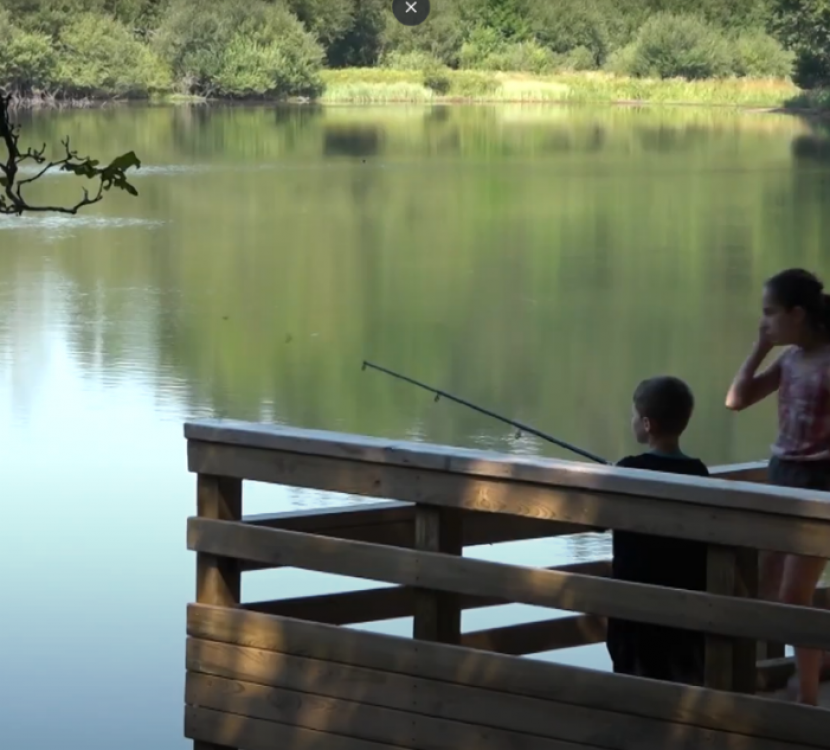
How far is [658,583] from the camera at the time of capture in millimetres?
2355

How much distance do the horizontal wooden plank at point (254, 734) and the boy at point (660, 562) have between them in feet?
1.18

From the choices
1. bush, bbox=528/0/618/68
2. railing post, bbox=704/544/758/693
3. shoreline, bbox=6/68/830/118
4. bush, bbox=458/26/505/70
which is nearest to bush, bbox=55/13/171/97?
shoreline, bbox=6/68/830/118

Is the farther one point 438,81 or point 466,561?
point 438,81

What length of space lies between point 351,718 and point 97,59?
36.4 metres

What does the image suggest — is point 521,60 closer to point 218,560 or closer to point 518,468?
point 218,560

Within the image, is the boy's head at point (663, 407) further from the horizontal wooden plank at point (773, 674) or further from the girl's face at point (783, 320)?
the horizontal wooden plank at point (773, 674)

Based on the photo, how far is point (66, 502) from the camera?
5.82 metres

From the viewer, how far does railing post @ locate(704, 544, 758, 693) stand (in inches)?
88.4

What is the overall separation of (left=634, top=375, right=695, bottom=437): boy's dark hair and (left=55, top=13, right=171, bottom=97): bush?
118 feet

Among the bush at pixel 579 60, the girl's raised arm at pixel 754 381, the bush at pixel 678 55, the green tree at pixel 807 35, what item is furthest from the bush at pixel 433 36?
the girl's raised arm at pixel 754 381

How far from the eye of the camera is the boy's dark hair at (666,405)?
247 centimetres

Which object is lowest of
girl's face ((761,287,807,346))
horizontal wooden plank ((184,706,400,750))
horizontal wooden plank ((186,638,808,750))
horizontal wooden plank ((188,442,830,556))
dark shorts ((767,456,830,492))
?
horizontal wooden plank ((184,706,400,750))

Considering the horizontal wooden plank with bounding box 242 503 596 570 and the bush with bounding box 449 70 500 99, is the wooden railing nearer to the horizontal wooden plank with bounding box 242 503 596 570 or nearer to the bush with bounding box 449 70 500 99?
the horizontal wooden plank with bounding box 242 503 596 570

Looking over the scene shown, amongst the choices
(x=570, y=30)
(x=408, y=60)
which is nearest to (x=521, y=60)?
(x=408, y=60)
